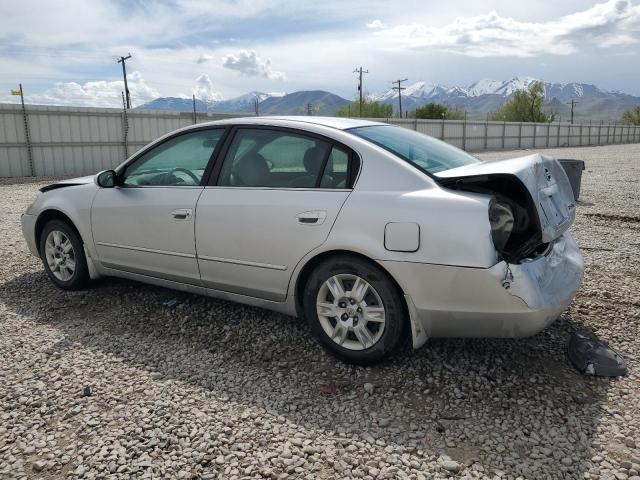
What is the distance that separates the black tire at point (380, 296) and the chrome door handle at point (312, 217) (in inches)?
9.8

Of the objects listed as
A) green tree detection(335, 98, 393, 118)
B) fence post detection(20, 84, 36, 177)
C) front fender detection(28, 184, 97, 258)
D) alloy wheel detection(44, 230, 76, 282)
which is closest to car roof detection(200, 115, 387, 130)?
front fender detection(28, 184, 97, 258)

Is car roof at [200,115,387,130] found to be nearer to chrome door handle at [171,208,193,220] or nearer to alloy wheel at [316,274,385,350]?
chrome door handle at [171,208,193,220]

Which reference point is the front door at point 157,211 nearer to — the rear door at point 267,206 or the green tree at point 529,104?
the rear door at point 267,206

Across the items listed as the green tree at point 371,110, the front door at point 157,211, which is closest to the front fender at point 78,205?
the front door at point 157,211

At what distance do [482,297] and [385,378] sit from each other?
31.2 inches

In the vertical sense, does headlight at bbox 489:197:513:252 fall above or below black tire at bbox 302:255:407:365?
above

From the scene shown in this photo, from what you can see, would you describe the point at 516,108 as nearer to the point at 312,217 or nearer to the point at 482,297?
the point at 312,217

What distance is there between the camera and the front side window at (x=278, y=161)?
3352 millimetres

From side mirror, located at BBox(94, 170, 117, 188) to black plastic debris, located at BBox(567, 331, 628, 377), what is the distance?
3.63m

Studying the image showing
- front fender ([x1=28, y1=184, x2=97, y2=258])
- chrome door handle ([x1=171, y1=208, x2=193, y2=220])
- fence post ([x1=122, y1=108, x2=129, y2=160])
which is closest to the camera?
chrome door handle ([x1=171, y1=208, x2=193, y2=220])

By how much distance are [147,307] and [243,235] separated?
4.62 ft

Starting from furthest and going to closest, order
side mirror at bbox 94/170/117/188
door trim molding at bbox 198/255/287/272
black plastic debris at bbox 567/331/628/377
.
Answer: side mirror at bbox 94/170/117/188
door trim molding at bbox 198/255/287/272
black plastic debris at bbox 567/331/628/377

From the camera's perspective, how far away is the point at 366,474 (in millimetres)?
2357

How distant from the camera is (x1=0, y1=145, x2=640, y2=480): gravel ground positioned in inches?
96.0
